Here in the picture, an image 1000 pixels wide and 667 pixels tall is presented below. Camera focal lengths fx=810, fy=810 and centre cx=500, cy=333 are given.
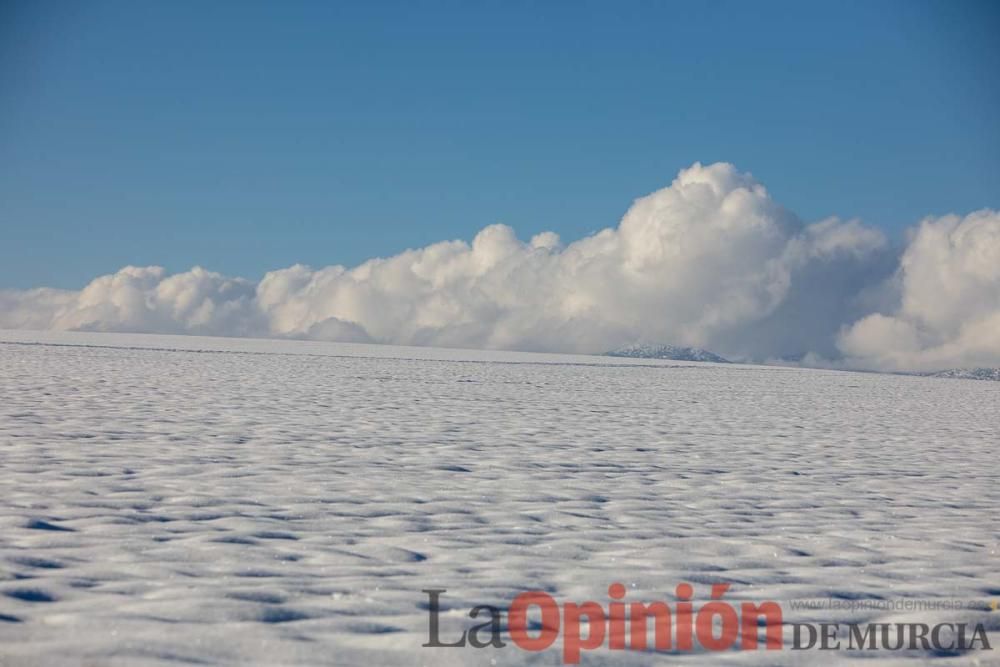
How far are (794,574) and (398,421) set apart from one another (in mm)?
9745

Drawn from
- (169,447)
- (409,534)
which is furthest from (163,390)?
(409,534)

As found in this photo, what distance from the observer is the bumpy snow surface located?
4.30 m

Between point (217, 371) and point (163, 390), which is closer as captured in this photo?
point (163, 390)

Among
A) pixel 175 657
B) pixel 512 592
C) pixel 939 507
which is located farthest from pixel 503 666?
pixel 939 507

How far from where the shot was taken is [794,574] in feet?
19.0

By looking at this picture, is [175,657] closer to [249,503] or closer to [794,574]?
[249,503]

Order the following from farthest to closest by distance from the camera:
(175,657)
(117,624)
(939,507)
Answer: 1. (939,507)
2. (117,624)
3. (175,657)

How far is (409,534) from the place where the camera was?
6488 mm

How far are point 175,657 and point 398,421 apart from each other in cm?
1091

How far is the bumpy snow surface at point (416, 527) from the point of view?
4301 millimetres

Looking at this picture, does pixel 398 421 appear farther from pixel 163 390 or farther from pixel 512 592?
pixel 512 592

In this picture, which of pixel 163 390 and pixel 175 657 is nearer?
pixel 175 657

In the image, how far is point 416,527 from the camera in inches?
265

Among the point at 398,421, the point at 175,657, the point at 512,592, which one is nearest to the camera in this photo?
the point at 175,657
